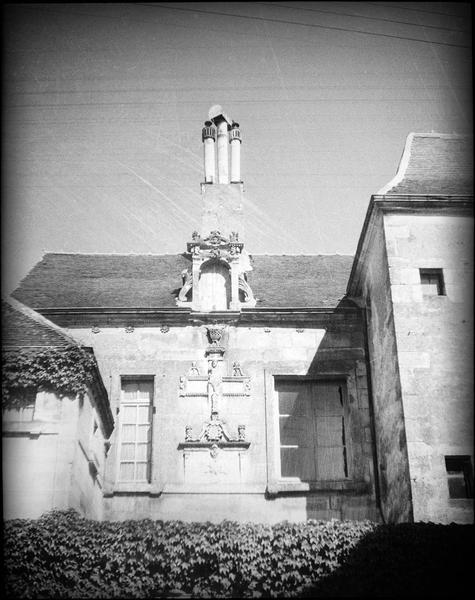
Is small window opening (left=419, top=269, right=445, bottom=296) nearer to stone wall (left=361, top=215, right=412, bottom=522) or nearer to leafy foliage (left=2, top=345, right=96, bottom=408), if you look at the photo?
stone wall (left=361, top=215, right=412, bottom=522)

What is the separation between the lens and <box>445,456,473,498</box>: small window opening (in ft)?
35.2

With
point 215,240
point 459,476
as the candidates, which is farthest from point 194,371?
point 459,476

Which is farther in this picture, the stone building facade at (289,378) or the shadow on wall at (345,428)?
the shadow on wall at (345,428)

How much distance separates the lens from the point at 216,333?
1430 centimetres

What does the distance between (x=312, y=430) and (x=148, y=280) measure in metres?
5.33

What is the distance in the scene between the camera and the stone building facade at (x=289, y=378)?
11.6m

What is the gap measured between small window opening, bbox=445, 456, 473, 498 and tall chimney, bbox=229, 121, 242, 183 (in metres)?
9.41

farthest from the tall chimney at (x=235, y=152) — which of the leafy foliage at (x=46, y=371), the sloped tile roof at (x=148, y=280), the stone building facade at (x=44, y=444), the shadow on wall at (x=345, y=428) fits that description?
the leafy foliage at (x=46, y=371)

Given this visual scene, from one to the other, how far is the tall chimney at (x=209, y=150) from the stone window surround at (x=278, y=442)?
6.04 m

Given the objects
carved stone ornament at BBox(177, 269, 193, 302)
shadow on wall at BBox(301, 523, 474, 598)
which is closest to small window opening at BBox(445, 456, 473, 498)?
shadow on wall at BBox(301, 523, 474, 598)

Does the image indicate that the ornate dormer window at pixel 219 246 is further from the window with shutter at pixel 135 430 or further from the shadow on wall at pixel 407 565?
the shadow on wall at pixel 407 565

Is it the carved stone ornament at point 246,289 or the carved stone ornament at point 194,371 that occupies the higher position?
the carved stone ornament at point 246,289

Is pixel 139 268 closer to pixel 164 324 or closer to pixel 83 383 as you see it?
pixel 164 324

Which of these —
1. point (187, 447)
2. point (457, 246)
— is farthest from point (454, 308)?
point (187, 447)
